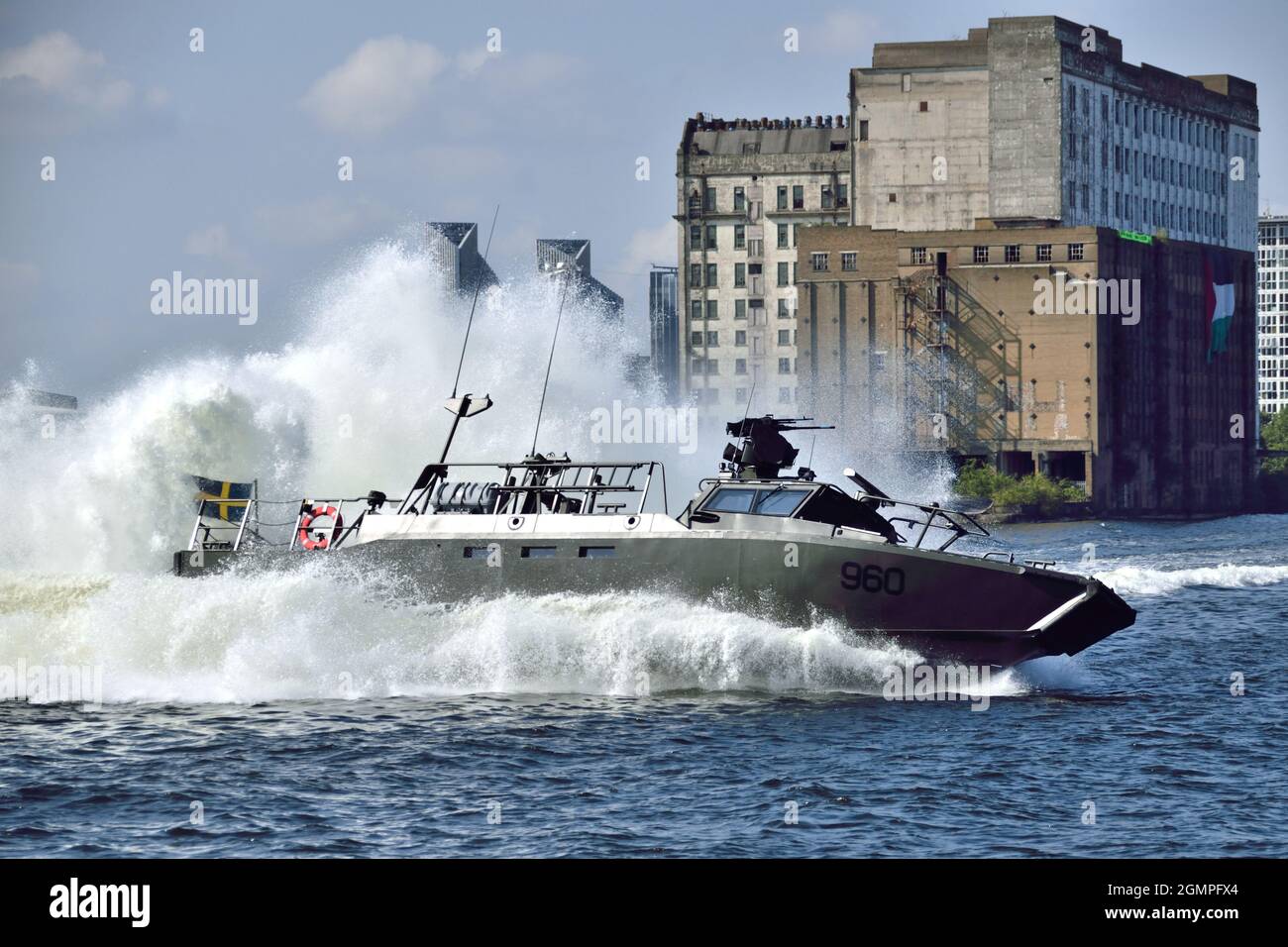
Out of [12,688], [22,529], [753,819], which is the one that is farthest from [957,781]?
[22,529]

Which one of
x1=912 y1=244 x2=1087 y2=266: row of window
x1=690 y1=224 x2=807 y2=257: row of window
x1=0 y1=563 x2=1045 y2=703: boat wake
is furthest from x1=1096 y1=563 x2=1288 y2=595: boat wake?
x1=690 y1=224 x2=807 y2=257: row of window

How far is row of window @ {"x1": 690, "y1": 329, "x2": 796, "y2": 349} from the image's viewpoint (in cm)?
16238

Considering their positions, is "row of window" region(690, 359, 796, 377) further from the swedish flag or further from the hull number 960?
the hull number 960

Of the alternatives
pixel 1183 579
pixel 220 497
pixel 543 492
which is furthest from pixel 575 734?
pixel 1183 579

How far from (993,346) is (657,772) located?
111484 mm

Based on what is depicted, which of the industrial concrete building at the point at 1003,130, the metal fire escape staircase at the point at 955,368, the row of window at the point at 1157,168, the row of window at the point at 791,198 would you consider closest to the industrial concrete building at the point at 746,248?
the row of window at the point at 791,198

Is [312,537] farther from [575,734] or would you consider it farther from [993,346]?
[993,346]

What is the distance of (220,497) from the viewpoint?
36.2 metres

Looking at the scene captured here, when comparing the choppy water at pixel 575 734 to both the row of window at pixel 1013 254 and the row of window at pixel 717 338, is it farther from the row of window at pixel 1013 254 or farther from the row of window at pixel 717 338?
the row of window at pixel 717 338

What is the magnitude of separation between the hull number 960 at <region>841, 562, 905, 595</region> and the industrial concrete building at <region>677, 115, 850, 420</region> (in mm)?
133585

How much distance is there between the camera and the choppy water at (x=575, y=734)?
19219 mm

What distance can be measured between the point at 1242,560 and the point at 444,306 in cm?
3500

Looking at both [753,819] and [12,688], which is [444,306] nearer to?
[12,688]
